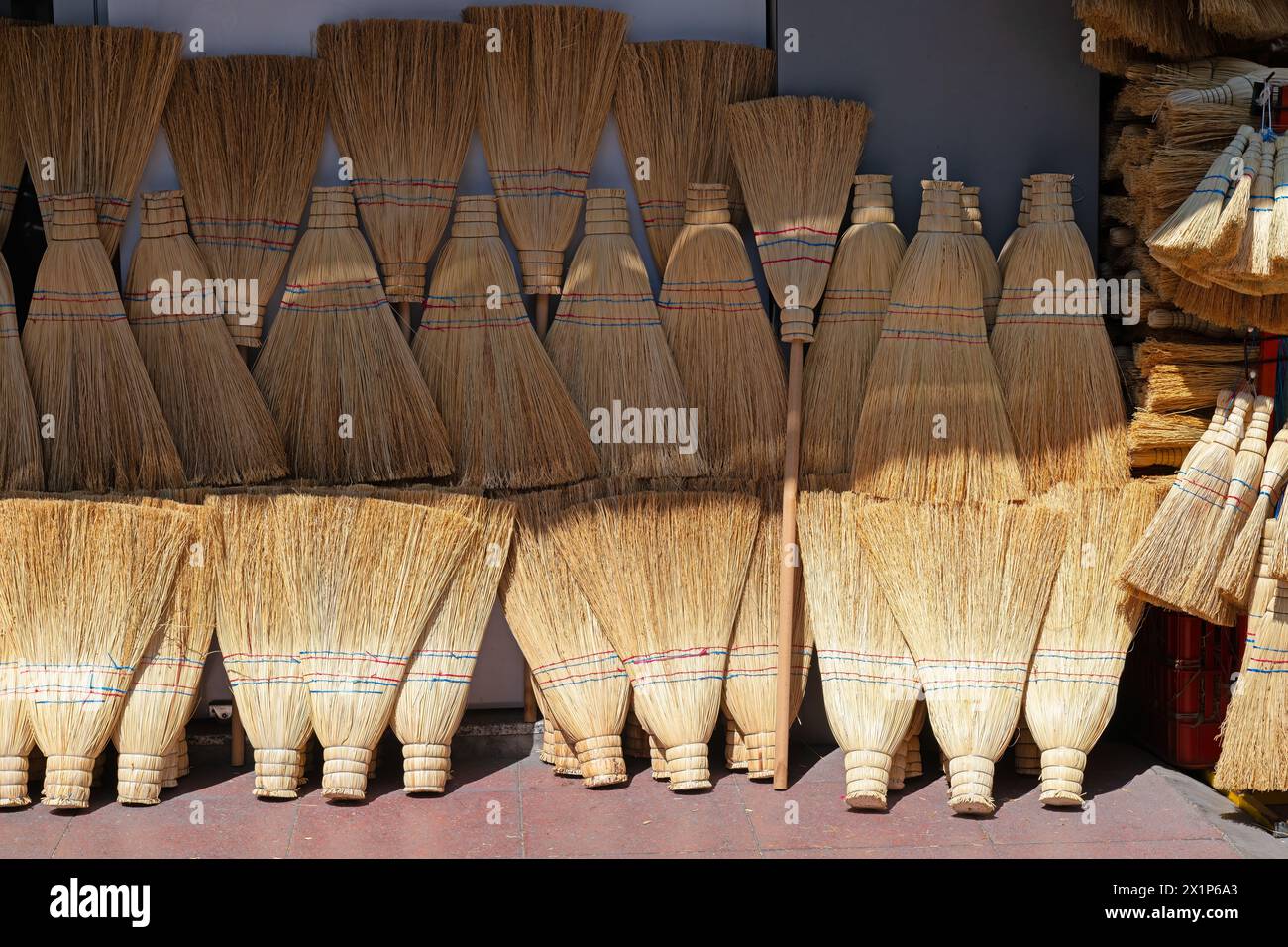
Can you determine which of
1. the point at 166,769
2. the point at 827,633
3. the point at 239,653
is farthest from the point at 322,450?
the point at 827,633

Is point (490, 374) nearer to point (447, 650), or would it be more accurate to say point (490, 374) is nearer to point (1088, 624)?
point (447, 650)

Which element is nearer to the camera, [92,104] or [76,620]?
[76,620]

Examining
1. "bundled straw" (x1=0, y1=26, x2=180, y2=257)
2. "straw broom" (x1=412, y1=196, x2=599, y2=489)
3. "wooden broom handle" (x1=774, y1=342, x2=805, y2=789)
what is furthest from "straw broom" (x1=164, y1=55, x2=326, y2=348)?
"wooden broom handle" (x1=774, y1=342, x2=805, y2=789)

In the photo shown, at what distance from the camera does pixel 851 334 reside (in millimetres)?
3904

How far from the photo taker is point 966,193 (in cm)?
394

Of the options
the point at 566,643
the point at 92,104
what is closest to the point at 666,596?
the point at 566,643

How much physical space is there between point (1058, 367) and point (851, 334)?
22.8 inches

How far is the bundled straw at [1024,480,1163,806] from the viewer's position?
3652mm

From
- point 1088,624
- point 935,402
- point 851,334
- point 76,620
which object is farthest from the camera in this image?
point 851,334

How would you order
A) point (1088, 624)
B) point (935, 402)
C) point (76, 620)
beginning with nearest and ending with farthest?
point (76, 620), point (1088, 624), point (935, 402)

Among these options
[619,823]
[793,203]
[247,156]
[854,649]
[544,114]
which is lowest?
[619,823]

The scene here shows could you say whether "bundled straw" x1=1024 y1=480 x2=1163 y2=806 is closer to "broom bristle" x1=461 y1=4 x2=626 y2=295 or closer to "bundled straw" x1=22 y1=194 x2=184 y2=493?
"broom bristle" x1=461 y1=4 x2=626 y2=295

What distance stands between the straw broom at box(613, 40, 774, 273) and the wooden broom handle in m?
0.58

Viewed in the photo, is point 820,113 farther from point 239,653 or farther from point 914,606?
point 239,653
